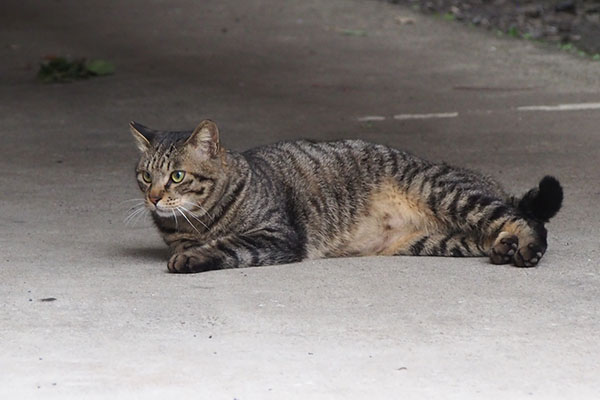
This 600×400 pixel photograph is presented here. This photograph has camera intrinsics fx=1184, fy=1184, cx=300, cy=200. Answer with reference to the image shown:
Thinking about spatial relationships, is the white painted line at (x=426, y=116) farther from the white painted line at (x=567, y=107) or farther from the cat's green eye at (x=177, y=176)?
the cat's green eye at (x=177, y=176)

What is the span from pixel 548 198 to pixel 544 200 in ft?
0.08

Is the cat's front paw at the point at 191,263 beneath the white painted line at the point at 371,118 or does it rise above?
above

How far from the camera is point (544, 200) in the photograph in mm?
6305

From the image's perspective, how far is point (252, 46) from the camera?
14.6m

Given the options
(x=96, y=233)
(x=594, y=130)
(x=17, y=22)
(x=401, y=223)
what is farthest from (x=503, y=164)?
(x=17, y=22)

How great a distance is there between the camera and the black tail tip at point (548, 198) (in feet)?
20.6

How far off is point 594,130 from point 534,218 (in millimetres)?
3716

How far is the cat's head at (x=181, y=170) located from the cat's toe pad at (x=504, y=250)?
4.90 ft

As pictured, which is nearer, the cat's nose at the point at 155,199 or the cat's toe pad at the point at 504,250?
the cat's toe pad at the point at 504,250

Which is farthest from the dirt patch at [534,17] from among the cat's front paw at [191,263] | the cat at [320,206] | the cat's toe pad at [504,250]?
the cat's front paw at [191,263]

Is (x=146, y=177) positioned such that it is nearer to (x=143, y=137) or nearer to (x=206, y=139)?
(x=143, y=137)

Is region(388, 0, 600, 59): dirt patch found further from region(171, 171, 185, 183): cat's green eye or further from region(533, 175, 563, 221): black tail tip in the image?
region(171, 171, 185, 183): cat's green eye

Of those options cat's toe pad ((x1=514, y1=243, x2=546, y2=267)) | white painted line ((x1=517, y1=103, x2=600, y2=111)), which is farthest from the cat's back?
white painted line ((x1=517, y1=103, x2=600, y2=111))

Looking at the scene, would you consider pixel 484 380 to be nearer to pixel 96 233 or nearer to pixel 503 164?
pixel 96 233
